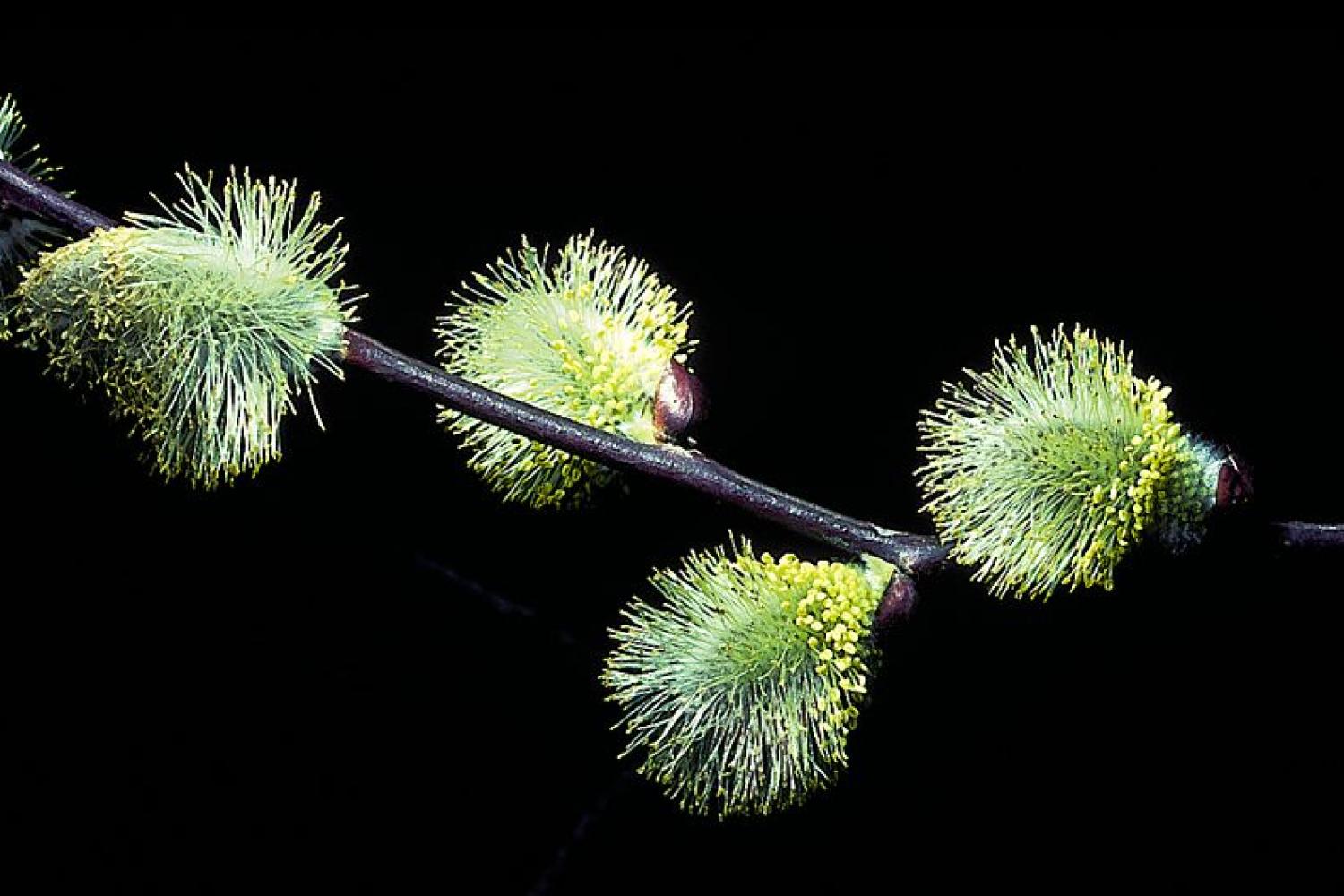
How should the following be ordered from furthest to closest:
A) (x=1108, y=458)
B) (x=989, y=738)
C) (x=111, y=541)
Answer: (x=111, y=541)
(x=989, y=738)
(x=1108, y=458)

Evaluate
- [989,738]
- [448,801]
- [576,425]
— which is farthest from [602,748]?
[576,425]

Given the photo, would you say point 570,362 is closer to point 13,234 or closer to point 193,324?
point 193,324

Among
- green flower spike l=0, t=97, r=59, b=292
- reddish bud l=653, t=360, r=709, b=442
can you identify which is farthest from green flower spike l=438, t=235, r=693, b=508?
green flower spike l=0, t=97, r=59, b=292

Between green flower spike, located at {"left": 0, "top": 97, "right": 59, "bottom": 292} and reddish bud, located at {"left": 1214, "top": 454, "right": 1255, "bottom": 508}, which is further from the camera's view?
green flower spike, located at {"left": 0, "top": 97, "right": 59, "bottom": 292}

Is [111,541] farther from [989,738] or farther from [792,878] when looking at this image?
[989,738]

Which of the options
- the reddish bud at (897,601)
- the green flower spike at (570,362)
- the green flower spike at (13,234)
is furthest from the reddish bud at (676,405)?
the green flower spike at (13,234)

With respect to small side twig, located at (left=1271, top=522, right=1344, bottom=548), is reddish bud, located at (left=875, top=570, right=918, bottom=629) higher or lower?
lower

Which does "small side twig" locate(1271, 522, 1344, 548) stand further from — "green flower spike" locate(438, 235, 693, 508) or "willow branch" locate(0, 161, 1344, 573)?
"green flower spike" locate(438, 235, 693, 508)
